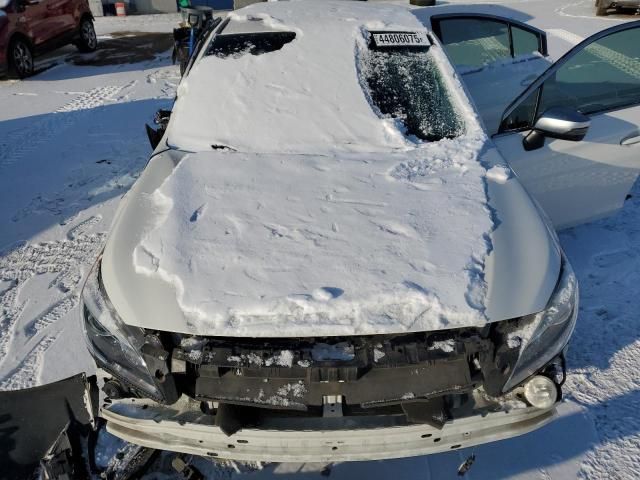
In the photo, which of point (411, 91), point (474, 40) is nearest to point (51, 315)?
point (411, 91)

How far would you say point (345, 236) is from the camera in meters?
2.14

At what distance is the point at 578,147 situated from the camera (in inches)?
130

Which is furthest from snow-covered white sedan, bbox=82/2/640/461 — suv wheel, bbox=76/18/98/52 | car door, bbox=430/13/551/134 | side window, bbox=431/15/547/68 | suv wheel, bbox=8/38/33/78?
suv wheel, bbox=76/18/98/52

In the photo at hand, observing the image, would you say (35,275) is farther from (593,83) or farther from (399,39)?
(593,83)

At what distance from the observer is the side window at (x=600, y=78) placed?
3582mm

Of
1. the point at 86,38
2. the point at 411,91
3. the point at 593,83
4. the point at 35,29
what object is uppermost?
the point at 411,91

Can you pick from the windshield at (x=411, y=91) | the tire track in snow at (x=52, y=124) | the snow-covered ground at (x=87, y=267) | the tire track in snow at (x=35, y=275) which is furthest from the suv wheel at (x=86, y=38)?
the windshield at (x=411, y=91)

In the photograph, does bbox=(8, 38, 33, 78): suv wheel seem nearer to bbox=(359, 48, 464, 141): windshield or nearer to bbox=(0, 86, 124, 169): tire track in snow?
bbox=(0, 86, 124, 169): tire track in snow

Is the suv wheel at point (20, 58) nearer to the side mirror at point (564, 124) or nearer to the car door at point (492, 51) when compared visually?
the car door at point (492, 51)

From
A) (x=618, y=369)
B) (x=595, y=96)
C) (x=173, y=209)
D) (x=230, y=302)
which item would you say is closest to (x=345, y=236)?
(x=230, y=302)

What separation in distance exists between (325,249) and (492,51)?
368 cm

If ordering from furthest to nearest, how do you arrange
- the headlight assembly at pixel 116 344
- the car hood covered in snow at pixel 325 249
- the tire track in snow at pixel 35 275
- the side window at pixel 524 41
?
the side window at pixel 524 41 → the tire track in snow at pixel 35 275 → the headlight assembly at pixel 116 344 → the car hood covered in snow at pixel 325 249

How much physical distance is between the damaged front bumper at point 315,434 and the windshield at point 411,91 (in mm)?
1531

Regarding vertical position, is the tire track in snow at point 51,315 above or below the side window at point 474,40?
below
